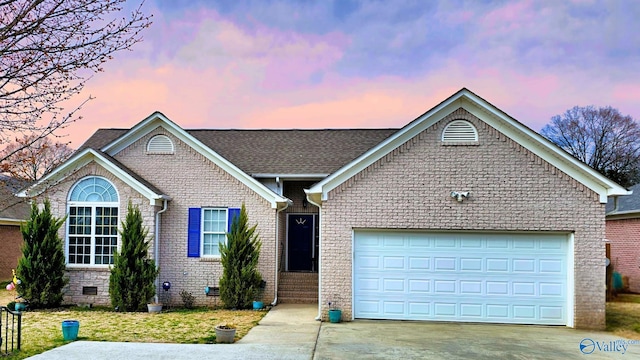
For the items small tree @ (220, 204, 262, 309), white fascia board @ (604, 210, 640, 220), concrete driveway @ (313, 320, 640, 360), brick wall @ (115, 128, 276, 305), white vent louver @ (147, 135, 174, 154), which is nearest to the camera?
concrete driveway @ (313, 320, 640, 360)

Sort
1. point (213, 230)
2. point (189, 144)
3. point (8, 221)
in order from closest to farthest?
point (213, 230) → point (189, 144) → point (8, 221)

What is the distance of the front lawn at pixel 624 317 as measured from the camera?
37.9 ft

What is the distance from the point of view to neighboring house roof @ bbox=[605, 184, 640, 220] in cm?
1988

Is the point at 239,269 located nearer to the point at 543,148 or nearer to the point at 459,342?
the point at 459,342

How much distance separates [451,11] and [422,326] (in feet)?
30.4

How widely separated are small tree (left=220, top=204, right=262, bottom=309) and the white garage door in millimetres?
3481

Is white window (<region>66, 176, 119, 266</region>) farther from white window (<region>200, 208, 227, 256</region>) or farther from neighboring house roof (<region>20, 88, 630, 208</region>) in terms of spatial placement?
white window (<region>200, 208, 227, 256</region>)

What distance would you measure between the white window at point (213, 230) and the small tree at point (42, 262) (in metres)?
4.04

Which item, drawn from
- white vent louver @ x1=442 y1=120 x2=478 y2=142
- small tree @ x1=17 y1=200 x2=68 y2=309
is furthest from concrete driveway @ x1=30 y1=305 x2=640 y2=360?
small tree @ x1=17 y1=200 x2=68 y2=309

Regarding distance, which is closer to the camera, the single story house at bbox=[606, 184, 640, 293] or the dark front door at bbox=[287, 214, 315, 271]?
the dark front door at bbox=[287, 214, 315, 271]

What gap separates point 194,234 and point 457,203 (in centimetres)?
794

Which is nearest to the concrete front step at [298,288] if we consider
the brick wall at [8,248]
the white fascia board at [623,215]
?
the brick wall at [8,248]

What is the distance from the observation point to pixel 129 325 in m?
11.6

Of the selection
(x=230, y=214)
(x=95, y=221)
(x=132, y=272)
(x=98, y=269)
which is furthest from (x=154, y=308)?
(x=230, y=214)
